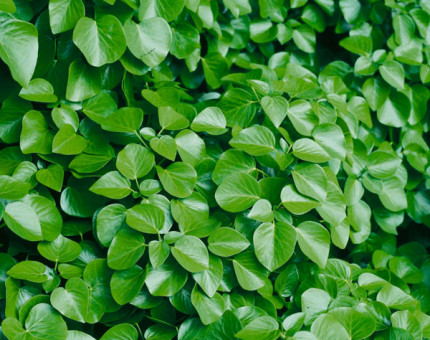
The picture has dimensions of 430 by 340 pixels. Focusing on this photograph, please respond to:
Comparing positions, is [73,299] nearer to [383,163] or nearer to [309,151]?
[309,151]

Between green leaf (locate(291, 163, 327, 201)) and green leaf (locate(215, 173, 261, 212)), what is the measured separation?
0.30ft

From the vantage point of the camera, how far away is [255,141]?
1031 millimetres

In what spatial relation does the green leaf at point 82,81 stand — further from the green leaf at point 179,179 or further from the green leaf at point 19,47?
the green leaf at point 179,179

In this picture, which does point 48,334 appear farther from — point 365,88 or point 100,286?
point 365,88

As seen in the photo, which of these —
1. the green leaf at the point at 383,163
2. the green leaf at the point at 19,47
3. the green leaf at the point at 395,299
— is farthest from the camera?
the green leaf at the point at 383,163

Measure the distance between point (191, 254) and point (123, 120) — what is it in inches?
12.9

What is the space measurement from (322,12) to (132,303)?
1114 mm

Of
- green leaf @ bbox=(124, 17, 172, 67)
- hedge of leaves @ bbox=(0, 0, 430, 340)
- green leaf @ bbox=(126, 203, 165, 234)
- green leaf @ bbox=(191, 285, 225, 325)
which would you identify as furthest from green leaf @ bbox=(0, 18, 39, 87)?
green leaf @ bbox=(191, 285, 225, 325)

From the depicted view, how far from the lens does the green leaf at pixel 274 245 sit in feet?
3.12

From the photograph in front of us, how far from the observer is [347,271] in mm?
1137

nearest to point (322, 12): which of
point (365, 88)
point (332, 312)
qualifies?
point (365, 88)

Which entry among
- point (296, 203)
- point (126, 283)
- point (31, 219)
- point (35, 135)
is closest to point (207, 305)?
point (126, 283)

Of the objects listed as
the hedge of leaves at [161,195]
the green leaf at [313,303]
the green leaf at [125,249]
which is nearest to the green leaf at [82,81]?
the hedge of leaves at [161,195]

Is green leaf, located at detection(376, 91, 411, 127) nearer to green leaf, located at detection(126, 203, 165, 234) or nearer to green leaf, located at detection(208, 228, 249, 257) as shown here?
green leaf, located at detection(208, 228, 249, 257)
